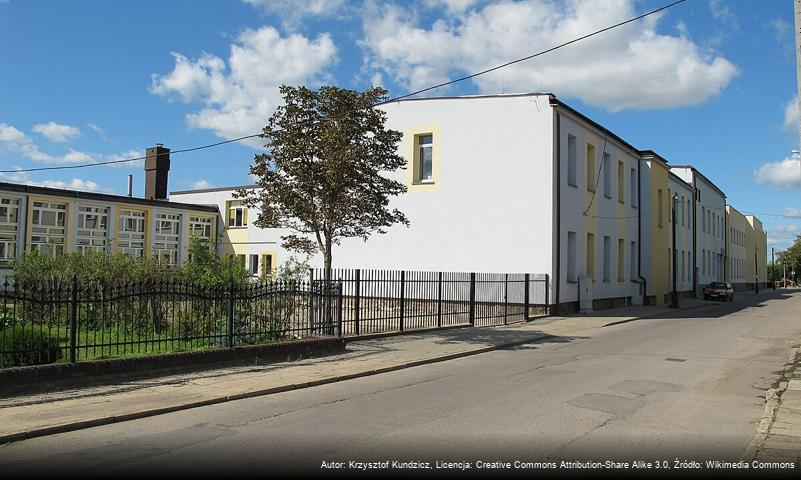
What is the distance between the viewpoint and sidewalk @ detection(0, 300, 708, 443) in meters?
7.66

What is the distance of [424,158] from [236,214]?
1834cm

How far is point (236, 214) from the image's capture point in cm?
4341

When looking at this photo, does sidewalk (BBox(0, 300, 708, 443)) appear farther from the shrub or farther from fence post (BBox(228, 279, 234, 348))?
the shrub

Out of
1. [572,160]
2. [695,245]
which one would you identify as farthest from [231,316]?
[695,245]

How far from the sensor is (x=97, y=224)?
36.1 metres

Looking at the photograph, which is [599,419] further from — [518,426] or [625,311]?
[625,311]

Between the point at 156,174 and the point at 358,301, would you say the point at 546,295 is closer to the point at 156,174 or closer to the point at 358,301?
the point at 358,301

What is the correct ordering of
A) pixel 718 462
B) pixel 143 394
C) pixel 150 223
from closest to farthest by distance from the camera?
pixel 718 462
pixel 143 394
pixel 150 223

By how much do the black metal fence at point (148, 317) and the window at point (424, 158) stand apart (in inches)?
613

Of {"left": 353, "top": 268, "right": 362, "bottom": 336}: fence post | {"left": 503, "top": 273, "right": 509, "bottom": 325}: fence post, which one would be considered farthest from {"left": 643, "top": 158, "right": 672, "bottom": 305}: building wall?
{"left": 353, "top": 268, "right": 362, "bottom": 336}: fence post

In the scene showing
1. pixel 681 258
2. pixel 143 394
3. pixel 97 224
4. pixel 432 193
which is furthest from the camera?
pixel 681 258

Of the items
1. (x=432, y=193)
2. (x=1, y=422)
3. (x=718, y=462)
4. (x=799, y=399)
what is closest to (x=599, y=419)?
(x=718, y=462)

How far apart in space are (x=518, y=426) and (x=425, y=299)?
12.0m

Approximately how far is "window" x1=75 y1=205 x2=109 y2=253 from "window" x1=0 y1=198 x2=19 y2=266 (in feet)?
10.8
